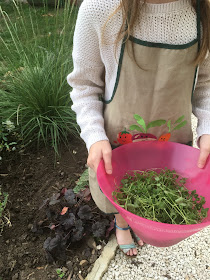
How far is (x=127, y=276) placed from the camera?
151cm

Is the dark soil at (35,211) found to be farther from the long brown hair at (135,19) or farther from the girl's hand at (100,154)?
the long brown hair at (135,19)

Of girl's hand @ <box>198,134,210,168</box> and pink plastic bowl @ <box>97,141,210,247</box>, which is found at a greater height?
girl's hand @ <box>198,134,210,168</box>

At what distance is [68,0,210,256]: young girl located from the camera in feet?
3.16

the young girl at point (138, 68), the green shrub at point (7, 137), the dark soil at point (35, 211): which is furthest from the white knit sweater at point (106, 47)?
the green shrub at point (7, 137)

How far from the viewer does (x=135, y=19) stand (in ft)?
3.10

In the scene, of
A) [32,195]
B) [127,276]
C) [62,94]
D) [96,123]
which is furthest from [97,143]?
[62,94]

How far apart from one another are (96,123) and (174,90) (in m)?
0.34

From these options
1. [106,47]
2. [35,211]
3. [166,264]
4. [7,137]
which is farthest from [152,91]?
[7,137]

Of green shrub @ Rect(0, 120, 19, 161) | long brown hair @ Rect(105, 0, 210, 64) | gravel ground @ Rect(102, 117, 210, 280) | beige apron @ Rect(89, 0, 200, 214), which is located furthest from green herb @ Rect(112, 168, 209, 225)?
green shrub @ Rect(0, 120, 19, 161)

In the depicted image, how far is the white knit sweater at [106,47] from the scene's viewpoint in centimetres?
96

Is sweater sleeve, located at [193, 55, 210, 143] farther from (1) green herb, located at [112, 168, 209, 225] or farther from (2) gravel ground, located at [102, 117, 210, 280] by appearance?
(2) gravel ground, located at [102, 117, 210, 280]

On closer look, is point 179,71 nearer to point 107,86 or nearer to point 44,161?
point 107,86

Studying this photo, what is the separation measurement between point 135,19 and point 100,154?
499mm

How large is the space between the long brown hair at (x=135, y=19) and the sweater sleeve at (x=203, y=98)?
0.33 feet
